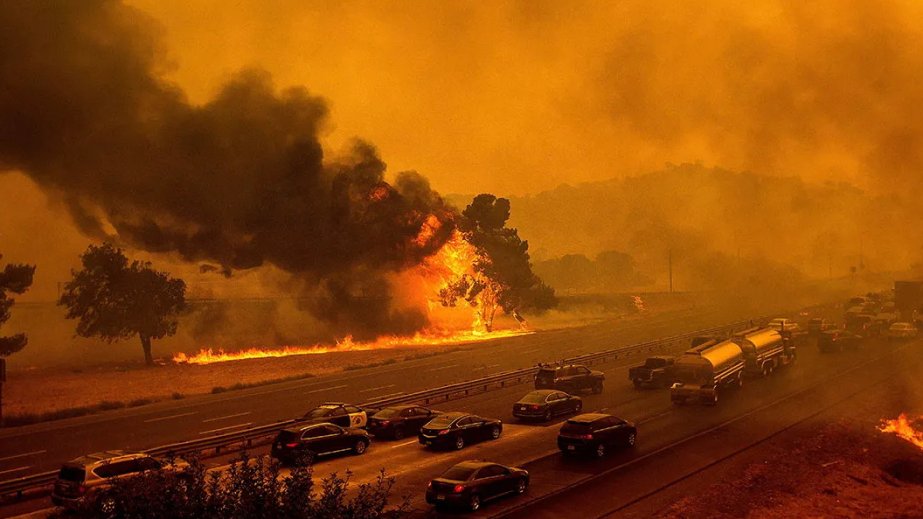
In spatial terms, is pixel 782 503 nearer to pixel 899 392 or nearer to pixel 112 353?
pixel 899 392

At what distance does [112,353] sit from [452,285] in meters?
36.0

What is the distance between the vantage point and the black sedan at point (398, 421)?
25.9 metres

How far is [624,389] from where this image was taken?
3591cm

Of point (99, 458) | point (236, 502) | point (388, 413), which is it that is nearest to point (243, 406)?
point (388, 413)

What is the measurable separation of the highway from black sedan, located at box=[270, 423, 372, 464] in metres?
7.19

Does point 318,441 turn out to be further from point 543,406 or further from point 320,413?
point 543,406

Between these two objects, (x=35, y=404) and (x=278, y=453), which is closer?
(x=278, y=453)

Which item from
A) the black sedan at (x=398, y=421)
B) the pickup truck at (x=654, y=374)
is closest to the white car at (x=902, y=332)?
the pickup truck at (x=654, y=374)

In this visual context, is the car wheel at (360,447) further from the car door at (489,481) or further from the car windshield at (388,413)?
the car door at (489,481)

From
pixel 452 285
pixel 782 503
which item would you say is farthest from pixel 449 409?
pixel 452 285

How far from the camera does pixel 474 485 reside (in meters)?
17.2

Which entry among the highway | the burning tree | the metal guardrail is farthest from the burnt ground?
the burning tree

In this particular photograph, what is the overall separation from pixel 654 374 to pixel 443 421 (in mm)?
15318

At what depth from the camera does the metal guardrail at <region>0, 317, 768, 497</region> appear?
1969 centimetres
